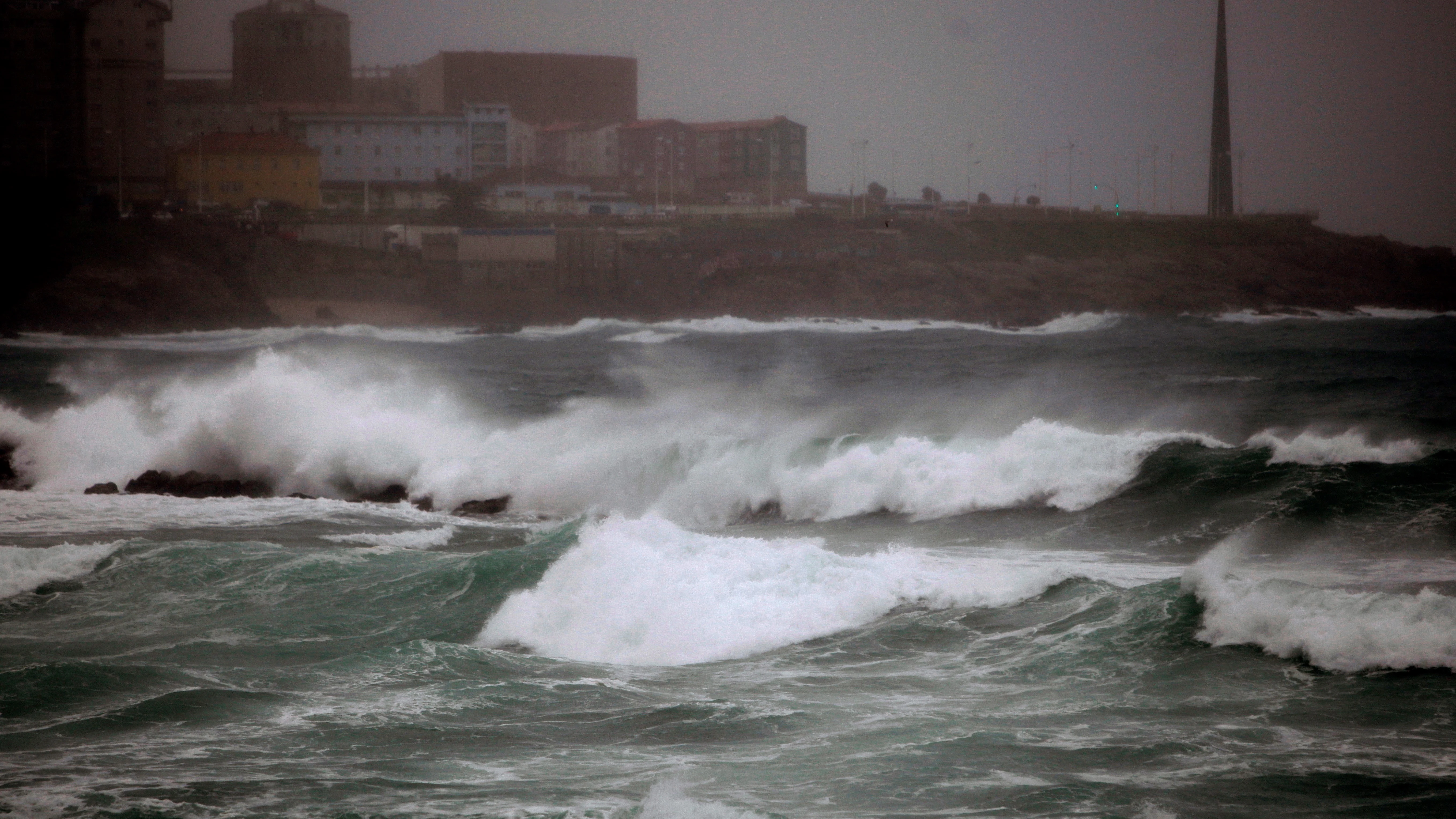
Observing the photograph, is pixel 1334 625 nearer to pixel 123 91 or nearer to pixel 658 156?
pixel 123 91

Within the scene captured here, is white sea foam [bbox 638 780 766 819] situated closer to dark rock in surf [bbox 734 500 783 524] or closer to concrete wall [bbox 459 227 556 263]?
dark rock in surf [bbox 734 500 783 524]

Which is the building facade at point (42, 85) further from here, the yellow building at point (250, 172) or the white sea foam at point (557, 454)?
the white sea foam at point (557, 454)

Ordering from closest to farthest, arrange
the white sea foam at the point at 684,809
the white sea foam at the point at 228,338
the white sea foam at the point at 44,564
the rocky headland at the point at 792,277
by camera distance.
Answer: the white sea foam at the point at 684,809 < the white sea foam at the point at 44,564 < the white sea foam at the point at 228,338 < the rocky headland at the point at 792,277

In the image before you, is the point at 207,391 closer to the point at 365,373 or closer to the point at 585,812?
the point at 365,373

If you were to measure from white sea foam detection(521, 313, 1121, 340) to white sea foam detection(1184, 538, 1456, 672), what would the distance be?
5564 centimetres

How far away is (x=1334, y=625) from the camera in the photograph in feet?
31.8

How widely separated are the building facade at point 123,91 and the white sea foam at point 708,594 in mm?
82258

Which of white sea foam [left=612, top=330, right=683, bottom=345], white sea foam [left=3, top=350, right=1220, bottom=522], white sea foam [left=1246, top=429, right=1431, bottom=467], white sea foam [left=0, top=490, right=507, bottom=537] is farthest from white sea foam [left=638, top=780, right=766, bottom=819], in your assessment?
white sea foam [left=612, top=330, right=683, bottom=345]

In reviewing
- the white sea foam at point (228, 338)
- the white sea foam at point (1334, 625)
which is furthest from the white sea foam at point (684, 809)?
the white sea foam at point (228, 338)

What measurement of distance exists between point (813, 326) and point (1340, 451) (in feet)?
183

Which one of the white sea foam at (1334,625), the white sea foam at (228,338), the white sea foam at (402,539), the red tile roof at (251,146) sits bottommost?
the white sea foam at (402,539)

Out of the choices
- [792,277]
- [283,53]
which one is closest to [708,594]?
[792,277]

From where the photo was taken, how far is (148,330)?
64875 mm

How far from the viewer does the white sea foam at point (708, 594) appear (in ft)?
37.3
